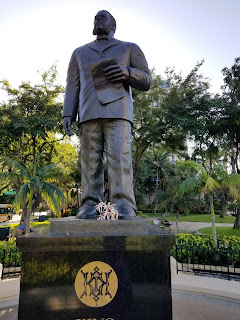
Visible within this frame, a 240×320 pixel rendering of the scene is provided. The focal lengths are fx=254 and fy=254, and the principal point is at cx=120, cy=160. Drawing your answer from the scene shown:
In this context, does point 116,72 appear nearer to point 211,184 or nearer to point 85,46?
point 85,46

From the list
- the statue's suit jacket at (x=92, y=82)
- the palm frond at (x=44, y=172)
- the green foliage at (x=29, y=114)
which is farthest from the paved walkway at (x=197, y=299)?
the green foliage at (x=29, y=114)

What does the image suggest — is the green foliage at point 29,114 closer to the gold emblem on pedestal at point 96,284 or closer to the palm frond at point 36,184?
the palm frond at point 36,184

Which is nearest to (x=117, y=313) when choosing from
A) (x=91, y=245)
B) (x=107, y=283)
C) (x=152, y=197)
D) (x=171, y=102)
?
(x=107, y=283)

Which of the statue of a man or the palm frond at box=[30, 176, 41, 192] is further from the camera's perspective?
the palm frond at box=[30, 176, 41, 192]

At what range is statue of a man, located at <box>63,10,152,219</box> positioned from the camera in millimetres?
3369

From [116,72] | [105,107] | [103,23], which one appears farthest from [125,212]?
[103,23]

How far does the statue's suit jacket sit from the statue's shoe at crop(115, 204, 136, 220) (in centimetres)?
121

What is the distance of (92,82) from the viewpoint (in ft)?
11.8

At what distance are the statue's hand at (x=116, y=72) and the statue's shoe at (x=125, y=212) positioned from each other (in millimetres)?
1682

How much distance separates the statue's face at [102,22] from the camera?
374 cm

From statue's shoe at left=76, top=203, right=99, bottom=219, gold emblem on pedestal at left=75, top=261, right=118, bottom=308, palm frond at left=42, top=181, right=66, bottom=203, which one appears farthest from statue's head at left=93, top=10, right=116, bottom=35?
palm frond at left=42, top=181, right=66, bottom=203

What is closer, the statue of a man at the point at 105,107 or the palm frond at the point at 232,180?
the statue of a man at the point at 105,107

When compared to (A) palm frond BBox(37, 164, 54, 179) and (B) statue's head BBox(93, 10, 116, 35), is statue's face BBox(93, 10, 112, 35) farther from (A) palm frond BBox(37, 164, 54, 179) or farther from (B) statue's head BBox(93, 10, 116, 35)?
(A) palm frond BBox(37, 164, 54, 179)

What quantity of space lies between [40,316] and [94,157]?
1.93 meters
